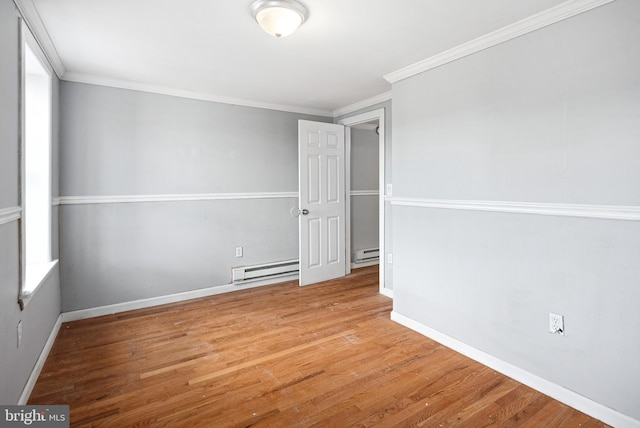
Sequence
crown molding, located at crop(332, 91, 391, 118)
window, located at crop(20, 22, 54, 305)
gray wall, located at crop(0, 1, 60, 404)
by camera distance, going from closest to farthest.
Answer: gray wall, located at crop(0, 1, 60, 404)
window, located at crop(20, 22, 54, 305)
crown molding, located at crop(332, 91, 391, 118)

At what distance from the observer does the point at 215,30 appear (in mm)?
2184

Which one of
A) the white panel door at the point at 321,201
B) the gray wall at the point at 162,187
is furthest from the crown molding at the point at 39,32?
the white panel door at the point at 321,201

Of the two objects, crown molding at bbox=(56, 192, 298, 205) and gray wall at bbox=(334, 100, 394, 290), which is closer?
crown molding at bbox=(56, 192, 298, 205)

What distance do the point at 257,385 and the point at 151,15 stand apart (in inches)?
92.6

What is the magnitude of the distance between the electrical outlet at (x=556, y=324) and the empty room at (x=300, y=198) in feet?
0.06

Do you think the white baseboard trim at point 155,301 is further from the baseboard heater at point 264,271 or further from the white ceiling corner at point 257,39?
the white ceiling corner at point 257,39

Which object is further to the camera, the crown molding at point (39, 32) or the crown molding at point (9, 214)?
the crown molding at point (39, 32)

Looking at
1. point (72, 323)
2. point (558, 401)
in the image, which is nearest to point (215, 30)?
point (72, 323)

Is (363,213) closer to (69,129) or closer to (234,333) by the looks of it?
(234,333)

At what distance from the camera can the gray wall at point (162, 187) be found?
3090 mm

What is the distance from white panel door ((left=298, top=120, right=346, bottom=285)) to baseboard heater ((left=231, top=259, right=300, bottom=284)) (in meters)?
0.32

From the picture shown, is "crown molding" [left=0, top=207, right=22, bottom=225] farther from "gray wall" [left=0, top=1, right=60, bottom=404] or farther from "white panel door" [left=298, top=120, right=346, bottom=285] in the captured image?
"white panel door" [left=298, top=120, right=346, bottom=285]

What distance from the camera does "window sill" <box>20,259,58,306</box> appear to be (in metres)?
1.95

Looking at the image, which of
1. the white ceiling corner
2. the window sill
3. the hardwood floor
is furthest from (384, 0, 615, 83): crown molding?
the window sill
